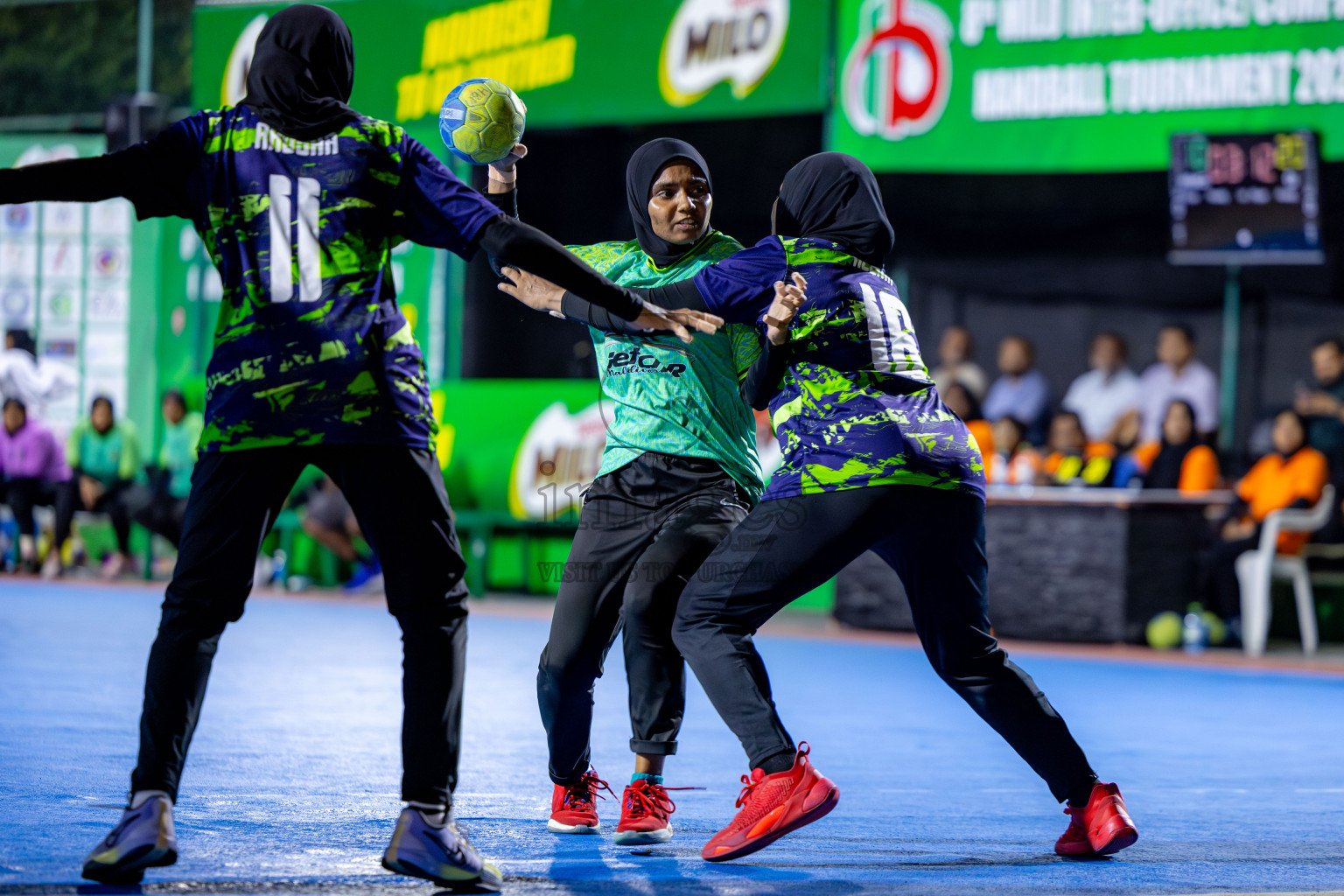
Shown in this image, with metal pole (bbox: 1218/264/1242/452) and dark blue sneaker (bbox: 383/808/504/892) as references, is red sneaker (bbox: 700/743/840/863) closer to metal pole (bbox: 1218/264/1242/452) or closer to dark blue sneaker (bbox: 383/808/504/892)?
dark blue sneaker (bbox: 383/808/504/892)

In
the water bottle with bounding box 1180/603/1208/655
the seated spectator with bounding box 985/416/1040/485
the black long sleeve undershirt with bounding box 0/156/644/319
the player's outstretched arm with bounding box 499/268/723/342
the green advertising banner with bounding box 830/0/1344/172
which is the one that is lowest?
the water bottle with bounding box 1180/603/1208/655

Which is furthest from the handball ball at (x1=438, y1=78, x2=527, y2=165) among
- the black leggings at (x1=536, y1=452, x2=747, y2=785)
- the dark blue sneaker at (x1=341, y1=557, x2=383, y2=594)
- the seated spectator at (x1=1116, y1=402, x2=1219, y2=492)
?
the dark blue sneaker at (x1=341, y1=557, x2=383, y2=594)

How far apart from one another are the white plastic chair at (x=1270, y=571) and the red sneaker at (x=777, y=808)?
891 cm

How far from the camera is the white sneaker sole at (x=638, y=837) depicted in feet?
14.7

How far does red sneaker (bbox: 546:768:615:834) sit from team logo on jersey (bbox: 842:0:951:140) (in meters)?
10.5

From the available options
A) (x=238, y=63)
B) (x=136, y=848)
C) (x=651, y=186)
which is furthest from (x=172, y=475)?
(x=136, y=848)

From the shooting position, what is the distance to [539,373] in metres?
16.5

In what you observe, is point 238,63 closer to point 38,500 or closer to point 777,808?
point 38,500

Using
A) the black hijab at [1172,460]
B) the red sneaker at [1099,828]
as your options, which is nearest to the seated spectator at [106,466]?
the black hijab at [1172,460]

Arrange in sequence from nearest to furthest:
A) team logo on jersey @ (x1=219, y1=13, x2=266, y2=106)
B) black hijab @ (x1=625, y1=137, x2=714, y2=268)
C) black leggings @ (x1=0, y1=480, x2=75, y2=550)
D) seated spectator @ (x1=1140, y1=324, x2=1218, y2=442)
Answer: black hijab @ (x1=625, y1=137, x2=714, y2=268) → seated spectator @ (x1=1140, y1=324, x2=1218, y2=442) → black leggings @ (x1=0, y1=480, x2=75, y2=550) → team logo on jersey @ (x1=219, y1=13, x2=266, y2=106)

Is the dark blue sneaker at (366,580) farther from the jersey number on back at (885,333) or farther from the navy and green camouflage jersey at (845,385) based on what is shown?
the jersey number on back at (885,333)

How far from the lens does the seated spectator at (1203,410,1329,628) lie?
1214 cm

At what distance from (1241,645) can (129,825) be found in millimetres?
10655

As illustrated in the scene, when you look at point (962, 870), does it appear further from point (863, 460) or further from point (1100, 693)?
point (1100, 693)
